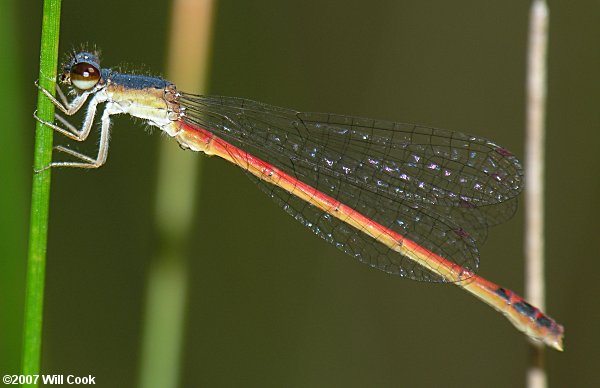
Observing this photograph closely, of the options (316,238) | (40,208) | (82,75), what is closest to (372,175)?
(316,238)

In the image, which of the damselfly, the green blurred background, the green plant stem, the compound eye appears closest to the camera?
the green plant stem

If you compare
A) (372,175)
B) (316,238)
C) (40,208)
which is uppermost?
(372,175)

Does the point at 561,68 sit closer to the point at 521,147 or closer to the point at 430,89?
the point at 521,147

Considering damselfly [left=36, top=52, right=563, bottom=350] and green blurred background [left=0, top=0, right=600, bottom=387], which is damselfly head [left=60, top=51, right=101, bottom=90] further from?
green blurred background [left=0, top=0, right=600, bottom=387]

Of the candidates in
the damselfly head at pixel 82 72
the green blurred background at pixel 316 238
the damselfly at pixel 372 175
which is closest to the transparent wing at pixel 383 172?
the damselfly at pixel 372 175

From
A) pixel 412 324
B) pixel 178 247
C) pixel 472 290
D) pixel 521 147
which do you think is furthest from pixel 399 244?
pixel 521 147

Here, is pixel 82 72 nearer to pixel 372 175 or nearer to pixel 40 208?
pixel 40 208

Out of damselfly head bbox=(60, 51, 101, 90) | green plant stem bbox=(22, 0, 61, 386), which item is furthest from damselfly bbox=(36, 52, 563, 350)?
green plant stem bbox=(22, 0, 61, 386)
